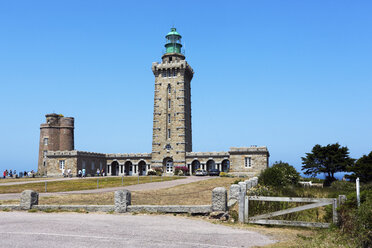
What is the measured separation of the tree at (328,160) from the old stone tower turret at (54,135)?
140ft

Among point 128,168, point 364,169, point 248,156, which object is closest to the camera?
point 364,169

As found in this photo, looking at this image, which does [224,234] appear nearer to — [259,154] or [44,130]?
[259,154]

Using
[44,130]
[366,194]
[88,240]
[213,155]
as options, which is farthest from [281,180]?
[44,130]

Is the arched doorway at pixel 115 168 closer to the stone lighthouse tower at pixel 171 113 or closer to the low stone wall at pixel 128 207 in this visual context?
the stone lighthouse tower at pixel 171 113

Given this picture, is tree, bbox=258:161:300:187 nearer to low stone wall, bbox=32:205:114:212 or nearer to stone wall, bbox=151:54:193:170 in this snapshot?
low stone wall, bbox=32:205:114:212

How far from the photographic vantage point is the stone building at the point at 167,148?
53156 mm

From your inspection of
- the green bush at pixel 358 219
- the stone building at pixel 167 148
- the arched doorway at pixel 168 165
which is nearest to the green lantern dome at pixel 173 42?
the stone building at pixel 167 148

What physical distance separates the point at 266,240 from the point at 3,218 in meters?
9.39

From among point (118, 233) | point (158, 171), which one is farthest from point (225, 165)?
point (118, 233)

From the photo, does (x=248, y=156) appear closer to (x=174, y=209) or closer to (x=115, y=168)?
(x=115, y=168)

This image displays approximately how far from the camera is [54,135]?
207ft

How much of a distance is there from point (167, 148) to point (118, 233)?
157ft

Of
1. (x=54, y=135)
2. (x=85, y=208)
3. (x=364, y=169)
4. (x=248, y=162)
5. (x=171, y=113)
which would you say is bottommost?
(x=85, y=208)

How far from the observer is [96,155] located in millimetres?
59875
